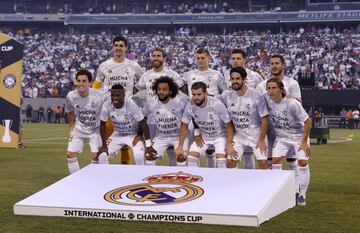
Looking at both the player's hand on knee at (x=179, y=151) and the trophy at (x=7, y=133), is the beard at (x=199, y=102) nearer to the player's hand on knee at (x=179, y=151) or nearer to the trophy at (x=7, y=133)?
the player's hand on knee at (x=179, y=151)

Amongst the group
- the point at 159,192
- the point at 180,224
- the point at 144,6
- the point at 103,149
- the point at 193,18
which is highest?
the point at 144,6

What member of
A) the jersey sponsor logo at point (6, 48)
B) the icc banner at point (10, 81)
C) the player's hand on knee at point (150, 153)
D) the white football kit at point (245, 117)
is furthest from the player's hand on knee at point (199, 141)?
the jersey sponsor logo at point (6, 48)

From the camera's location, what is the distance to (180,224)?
8.88m

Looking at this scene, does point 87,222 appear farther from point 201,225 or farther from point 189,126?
point 189,126

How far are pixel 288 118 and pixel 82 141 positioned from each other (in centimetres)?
365

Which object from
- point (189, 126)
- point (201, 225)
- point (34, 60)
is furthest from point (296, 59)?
point (201, 225)

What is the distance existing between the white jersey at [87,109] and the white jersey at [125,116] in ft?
1.48

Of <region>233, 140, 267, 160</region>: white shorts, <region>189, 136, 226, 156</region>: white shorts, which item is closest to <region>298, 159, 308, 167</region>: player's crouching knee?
<region>233, 140, 267, 160</region>: white shorts

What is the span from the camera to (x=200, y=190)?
935 cm

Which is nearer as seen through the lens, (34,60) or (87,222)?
(87,222)

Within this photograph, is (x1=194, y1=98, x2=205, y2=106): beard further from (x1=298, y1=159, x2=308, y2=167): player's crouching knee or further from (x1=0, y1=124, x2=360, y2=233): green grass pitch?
(x1=0, y1=124, x2=360, y2=233): green grass pitch

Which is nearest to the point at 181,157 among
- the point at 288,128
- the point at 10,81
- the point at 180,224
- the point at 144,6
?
the point at 288,128

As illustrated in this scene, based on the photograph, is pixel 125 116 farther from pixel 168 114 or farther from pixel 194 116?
pixel 194 116

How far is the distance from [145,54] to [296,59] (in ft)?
36.7
